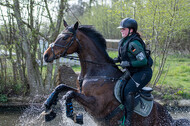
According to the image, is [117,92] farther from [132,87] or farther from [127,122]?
[127,122]

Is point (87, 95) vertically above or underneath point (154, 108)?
above

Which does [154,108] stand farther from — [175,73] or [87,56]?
[175,73]

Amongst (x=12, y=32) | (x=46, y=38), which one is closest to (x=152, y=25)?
(x=46, y=38)

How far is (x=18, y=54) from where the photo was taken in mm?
7766

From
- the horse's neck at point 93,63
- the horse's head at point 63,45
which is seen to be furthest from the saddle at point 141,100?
the horse's head at point 63,45

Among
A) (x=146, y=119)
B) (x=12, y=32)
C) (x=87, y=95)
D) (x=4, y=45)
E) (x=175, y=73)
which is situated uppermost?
(x=12, y=32)

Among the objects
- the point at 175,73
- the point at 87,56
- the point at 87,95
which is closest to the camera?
the point at 87,95

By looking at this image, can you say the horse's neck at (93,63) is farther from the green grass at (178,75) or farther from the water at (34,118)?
the green grass at (178,75)

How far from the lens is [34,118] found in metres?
6.16

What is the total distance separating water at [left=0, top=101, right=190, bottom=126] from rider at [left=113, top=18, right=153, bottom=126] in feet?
8.13

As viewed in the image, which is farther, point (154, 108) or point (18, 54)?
point (18, 54)

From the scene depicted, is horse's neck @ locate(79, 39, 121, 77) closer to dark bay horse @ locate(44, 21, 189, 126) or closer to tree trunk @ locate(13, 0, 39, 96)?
dark bay horse @ locate(44, 21, 189, 126)

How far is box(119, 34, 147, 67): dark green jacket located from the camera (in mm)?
3162

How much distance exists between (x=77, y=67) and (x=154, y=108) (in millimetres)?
8566
